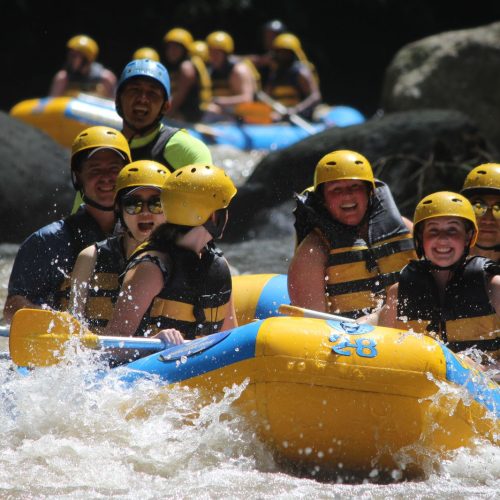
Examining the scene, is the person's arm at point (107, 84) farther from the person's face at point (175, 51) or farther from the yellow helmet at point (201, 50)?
the yellow helmet at point (201, 50)

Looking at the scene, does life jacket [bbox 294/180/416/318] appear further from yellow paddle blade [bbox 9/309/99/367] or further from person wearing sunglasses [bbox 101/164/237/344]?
yellow paddle blade [bbox 9/309/99/367]

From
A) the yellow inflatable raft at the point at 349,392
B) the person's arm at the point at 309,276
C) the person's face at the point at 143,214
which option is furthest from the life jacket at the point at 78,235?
the yellow inflatable raft at the point at 349,392

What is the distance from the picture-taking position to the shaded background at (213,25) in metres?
16.2

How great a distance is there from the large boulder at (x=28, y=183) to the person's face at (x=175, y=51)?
3.37 meters

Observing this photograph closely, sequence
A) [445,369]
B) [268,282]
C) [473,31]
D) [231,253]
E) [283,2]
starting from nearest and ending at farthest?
[445,369] < [268,282] < [231,253] < [473,31] < [283,2]

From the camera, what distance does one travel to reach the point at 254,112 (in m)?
13.6

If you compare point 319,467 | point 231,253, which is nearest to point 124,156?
point 319,467

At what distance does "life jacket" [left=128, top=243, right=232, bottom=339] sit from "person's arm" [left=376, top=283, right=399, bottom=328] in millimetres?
665

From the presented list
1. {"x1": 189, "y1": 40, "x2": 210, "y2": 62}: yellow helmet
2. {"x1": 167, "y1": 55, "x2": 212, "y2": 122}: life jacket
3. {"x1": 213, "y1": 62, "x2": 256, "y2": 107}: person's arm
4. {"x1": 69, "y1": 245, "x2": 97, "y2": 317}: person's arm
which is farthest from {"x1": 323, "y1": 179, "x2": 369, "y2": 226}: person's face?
{"x1": 189, "y1": 40, "x2": 210, "y2": 62}: yellow helmet

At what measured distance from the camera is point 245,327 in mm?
4324

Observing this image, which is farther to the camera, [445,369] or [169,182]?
[169,182]

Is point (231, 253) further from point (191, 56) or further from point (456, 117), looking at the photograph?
point (191, 56)

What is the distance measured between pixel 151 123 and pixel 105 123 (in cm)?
521

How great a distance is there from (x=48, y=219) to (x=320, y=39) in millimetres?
8321
